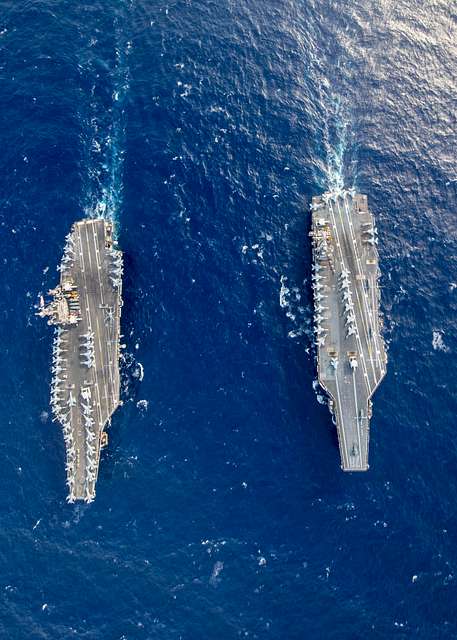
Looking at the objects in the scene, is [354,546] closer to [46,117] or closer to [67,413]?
[67,413]

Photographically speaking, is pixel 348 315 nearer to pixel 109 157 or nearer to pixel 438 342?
pixel 438 342

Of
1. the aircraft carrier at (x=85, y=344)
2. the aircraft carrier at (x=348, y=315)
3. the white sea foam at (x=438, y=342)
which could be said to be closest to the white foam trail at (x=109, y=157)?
the aircraft carrier at (x=85, y=344)

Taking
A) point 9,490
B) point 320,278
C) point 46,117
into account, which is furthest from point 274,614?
point 46,117

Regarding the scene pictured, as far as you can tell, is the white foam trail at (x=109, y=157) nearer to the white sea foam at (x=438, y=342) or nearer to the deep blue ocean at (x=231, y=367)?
the deep blue ocean at (x=231, y=367)

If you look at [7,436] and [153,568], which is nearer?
[153,568]

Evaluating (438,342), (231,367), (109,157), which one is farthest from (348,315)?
(109,157)

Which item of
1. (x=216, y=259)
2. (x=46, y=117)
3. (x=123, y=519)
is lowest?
(x=123, y=519)

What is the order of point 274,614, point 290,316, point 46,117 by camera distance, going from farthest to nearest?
point 46,117 < point 290,316 < point 274,614
